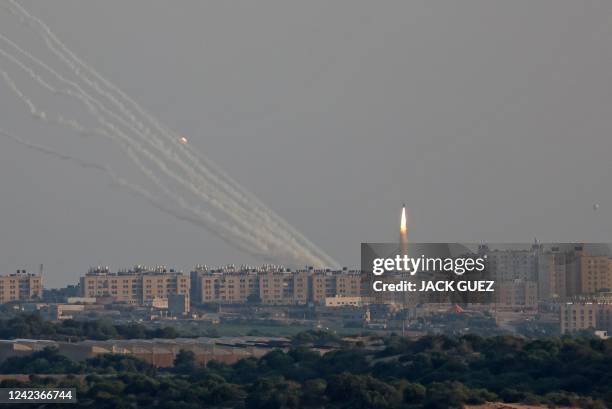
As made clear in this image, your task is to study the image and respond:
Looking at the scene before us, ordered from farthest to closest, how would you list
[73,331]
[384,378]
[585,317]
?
[585,317] < [73,331] < [384,378]

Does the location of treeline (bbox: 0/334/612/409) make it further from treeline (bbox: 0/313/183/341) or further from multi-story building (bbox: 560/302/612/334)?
multi-story building (bbox: 560/302/612/334)

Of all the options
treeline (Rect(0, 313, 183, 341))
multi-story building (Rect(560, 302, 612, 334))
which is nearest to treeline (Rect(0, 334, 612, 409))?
treeline (Rect(0, 313, 183, 341))

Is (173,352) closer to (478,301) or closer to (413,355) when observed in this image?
(413,355)

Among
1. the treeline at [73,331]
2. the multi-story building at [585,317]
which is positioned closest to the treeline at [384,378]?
the treeline at [73,331]

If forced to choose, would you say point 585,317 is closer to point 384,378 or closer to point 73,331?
point 73,331

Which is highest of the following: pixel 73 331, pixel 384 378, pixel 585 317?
pixel 585 317

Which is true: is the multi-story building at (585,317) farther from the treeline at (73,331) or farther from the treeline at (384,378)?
the treeline at (384,378)
